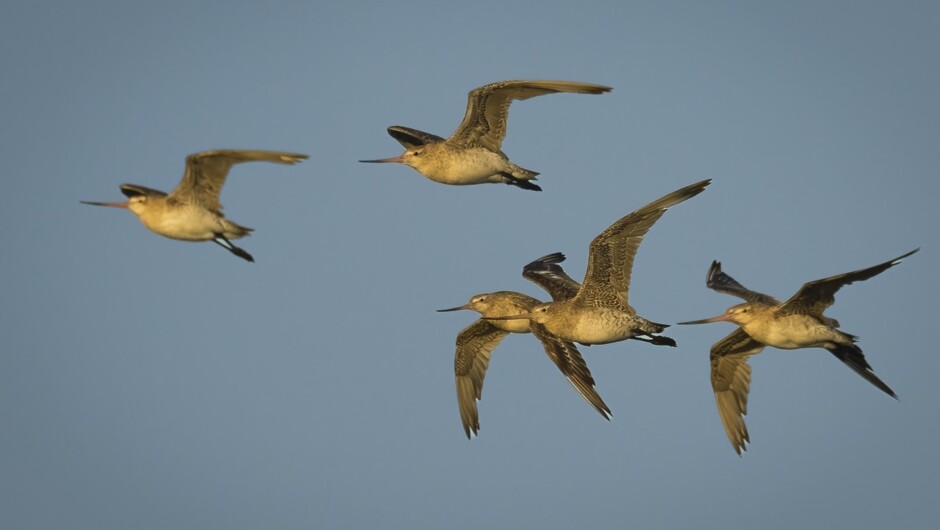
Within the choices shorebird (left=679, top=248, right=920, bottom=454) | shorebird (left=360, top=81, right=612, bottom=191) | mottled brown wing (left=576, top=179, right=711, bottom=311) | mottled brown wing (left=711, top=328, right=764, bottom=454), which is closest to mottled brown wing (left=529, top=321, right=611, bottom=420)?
mottled brown wing (left=576, top=179, right=711, bottom=311)

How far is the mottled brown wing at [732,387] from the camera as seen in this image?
25.0m

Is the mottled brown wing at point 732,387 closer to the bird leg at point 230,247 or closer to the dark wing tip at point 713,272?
the dark wing tip at point 713,272

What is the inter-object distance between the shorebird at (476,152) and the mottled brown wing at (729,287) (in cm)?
343

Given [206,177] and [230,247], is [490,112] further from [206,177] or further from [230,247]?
[206,177]

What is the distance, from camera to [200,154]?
825 inches

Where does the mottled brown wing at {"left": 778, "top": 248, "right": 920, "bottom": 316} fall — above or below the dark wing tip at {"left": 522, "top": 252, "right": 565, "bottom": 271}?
below

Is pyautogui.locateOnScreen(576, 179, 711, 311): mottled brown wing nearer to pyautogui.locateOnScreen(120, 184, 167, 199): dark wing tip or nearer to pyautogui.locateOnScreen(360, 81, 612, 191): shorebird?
pyautogui.locateOnScreen(360, 81, 612, 191): shorebird

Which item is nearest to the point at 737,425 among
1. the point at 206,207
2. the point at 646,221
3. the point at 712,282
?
the point at 712,282

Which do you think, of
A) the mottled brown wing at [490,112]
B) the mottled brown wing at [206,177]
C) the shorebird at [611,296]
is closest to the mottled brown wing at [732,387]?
the shorebird at [611,296]

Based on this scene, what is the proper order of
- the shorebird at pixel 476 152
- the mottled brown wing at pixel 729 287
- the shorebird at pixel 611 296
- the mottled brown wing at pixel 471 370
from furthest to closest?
1. the mottled brown wing at pixel 471 370
2. the shorebird at pixel 476 152
3. the mottled brown wing at pixel 729 287
4. the shorebird at pixel 611 296

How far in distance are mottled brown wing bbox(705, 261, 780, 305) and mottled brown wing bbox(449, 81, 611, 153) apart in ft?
14.0

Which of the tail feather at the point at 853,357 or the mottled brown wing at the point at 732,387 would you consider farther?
the mottled brown wing at the point at 732,387

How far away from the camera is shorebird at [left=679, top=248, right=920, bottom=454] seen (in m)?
21.8

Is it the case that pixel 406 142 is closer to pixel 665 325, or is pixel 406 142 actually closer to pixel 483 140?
pixel 483 140
